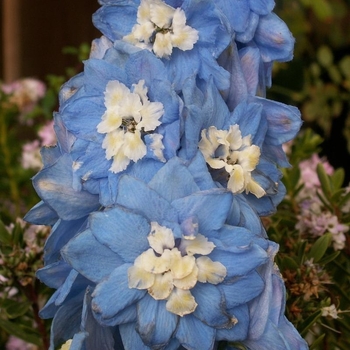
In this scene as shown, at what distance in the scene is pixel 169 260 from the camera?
385mm

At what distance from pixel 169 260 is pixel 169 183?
47mm

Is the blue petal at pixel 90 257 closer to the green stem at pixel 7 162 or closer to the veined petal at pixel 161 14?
the veined petal at pixel 161 14

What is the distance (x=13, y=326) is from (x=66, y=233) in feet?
0.64

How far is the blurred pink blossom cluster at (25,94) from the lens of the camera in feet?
3.62

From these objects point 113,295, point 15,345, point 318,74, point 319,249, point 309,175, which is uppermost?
point 113,295

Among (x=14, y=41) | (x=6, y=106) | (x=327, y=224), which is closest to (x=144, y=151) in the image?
(x=327, y=224)

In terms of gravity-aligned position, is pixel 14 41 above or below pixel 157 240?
below

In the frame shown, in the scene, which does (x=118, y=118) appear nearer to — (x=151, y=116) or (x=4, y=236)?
(x=151, y=116)

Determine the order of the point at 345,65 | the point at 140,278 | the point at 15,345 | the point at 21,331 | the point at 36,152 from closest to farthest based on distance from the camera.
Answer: the point at 140,278, the point at 21,331, the point at 15,345, the point at 36,152, the point at 345,65

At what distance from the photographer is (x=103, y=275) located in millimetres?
394

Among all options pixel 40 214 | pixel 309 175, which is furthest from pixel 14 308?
pixel 309 175

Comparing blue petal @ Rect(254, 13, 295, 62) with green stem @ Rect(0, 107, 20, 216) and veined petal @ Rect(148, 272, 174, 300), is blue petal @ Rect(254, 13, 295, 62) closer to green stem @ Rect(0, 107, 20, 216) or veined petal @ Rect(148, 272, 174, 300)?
veined petal @ Rect(148, 272, 174, 300)

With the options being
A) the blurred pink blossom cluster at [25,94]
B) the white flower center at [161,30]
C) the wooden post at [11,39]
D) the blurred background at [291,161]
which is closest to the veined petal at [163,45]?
the white flower center at [161,30]

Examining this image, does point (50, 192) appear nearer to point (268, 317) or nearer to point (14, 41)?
point (268, 317)
